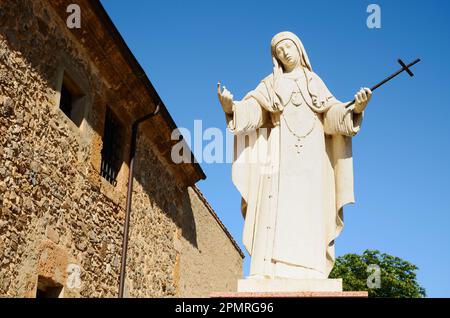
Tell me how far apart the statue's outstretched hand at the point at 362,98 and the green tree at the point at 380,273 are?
20.1 m

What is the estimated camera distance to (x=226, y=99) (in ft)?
18.1

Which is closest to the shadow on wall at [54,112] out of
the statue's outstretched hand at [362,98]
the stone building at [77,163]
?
the stone building at [77,163]

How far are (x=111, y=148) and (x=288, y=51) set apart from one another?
5257mm

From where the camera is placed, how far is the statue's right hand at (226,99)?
5.50 metres

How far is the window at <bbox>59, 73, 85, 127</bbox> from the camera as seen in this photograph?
8680 mm

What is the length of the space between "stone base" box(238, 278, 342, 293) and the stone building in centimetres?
305

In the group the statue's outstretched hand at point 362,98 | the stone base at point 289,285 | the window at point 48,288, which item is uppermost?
the statue's outstretched hand at point 362,98

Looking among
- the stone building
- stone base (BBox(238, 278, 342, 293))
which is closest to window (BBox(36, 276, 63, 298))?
the stone building

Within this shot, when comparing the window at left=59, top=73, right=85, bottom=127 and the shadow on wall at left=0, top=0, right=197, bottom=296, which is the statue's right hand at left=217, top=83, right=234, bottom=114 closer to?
the shadow on wall at left=0, top=0, right=197, bottom=296

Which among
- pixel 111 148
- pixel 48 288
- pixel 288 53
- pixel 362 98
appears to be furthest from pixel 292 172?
pixel 111 148

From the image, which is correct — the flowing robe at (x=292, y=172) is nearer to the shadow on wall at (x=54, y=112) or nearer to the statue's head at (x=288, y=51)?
the statue's head at (x=288, y=51)
